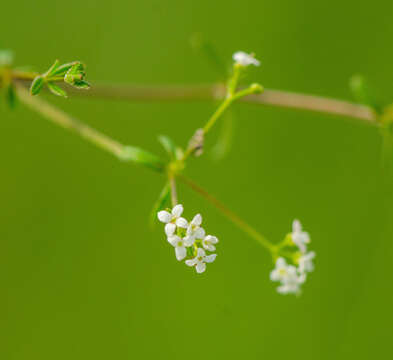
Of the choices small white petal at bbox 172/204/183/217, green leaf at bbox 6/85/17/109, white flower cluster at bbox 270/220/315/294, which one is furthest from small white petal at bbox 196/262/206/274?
green leaf at bbox 6/85/17/109

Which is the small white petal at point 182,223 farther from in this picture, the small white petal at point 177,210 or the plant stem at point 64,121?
the plant stem at point 64,121

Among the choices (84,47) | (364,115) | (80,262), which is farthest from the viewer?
(84,47)

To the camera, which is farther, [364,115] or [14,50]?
[14,50]

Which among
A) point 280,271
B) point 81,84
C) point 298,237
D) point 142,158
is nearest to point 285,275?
point 280,271

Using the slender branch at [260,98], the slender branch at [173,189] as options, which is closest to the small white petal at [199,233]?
the slender branch at [173,189]

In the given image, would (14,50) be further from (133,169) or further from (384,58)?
(384,58)

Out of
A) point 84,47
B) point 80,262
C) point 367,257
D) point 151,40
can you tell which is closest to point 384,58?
point 367,257
